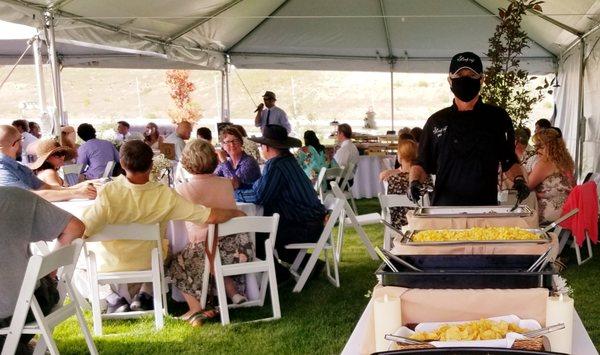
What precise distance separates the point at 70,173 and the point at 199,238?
3.24 metres

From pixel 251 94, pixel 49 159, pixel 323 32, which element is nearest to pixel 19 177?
pixel 49 159

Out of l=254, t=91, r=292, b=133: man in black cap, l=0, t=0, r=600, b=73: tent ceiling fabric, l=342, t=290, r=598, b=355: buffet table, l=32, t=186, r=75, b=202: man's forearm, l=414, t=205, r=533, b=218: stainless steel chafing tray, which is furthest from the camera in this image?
l=254, t=91, r=292, b=133: man in black cap

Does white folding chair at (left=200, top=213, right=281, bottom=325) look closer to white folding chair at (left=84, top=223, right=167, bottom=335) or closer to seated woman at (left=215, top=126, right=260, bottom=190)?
white folding chair at (left=84, top=223, right=167, bottom=335)

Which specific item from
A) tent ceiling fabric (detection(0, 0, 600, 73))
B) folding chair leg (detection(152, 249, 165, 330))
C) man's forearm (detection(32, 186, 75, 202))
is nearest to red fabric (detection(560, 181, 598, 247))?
folding chair leg (detection(152, 249, 165, 330))

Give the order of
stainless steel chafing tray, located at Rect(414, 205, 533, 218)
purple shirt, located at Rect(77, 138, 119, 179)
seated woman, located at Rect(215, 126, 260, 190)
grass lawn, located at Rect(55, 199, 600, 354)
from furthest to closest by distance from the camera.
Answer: purple shirt, located at Rect(77, 138, 119, 179) → seated woman, located at Rect(215, 126, 260, 190) → grass lawn, located at Rect(55, 199, 600, 354) → stainless steel chafing tray, located at Rect(414, 205, 533, 218)

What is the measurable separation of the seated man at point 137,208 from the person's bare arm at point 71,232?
0.83 meters

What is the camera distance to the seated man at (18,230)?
2850mm

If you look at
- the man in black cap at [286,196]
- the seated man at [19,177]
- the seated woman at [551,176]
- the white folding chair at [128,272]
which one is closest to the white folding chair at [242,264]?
the white folding chair at [128,272]

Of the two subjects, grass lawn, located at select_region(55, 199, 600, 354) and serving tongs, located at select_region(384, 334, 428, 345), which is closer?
serving tongs, located at select_region(384, 334, 428, 345)

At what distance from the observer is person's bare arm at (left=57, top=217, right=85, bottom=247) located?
10.0ft

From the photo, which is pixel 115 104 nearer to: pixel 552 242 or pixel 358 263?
pixel 358 263

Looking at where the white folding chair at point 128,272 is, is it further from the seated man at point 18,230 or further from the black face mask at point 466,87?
the black face mask at point 466,87

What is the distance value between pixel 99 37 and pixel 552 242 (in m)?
7.17

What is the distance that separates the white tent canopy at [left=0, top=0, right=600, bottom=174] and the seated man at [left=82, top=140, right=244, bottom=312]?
391 cm
